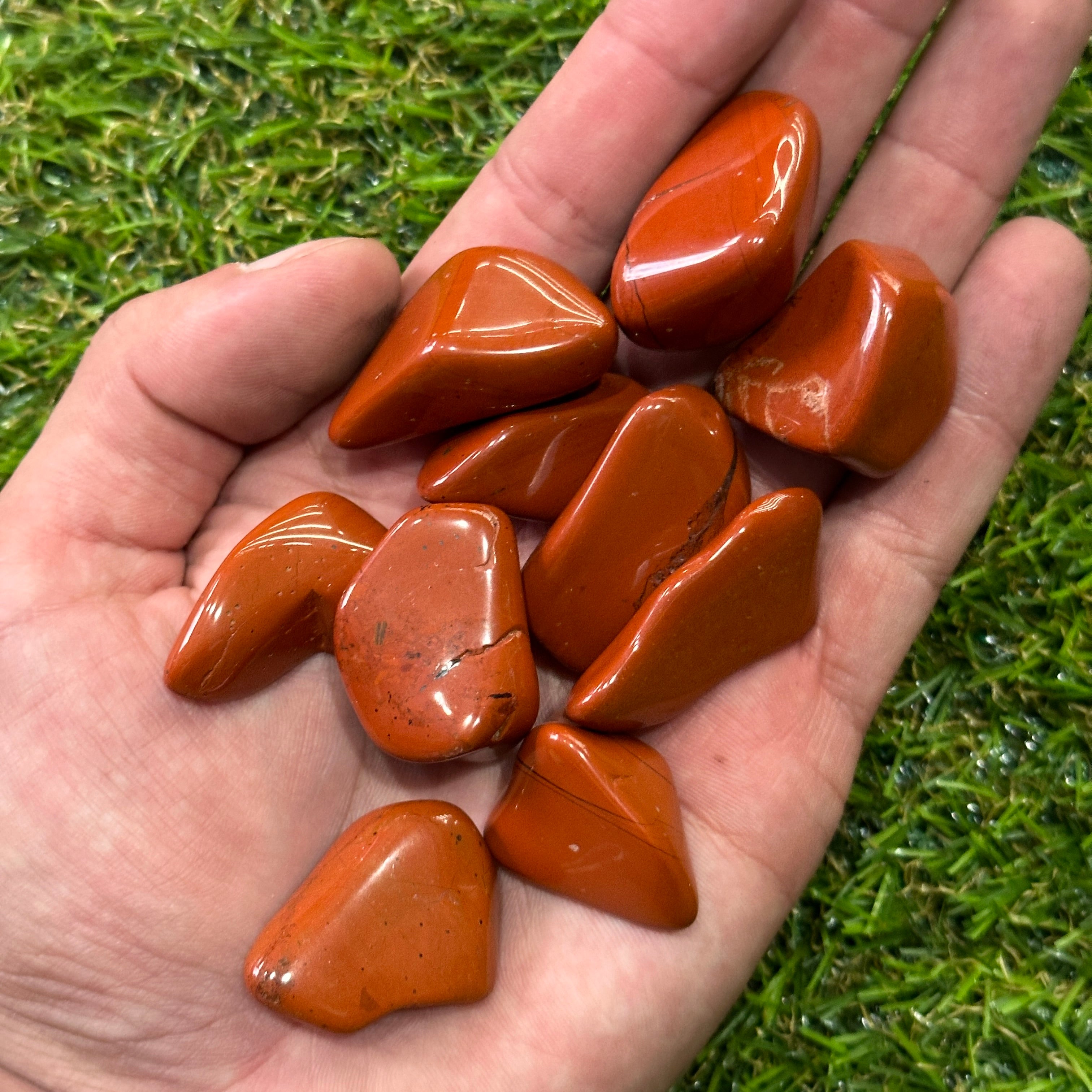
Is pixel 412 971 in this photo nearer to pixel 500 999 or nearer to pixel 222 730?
pixel 500 999

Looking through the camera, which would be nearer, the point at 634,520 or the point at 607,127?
the point at 634,520

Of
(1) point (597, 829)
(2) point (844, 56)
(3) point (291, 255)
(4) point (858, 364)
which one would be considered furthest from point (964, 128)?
(1) point (597, 829)

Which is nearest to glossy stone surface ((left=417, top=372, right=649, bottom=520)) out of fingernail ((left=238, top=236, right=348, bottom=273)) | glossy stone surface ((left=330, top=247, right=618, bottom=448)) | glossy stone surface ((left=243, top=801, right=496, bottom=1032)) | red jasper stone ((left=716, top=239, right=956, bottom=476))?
glossy stone surface ((left=330, top=247, right=618, bottom=448))

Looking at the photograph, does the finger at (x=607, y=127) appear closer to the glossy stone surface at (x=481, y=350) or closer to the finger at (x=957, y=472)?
the glossy stone surface at (x=481, y=350)

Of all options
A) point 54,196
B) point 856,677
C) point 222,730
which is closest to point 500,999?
point 222,730

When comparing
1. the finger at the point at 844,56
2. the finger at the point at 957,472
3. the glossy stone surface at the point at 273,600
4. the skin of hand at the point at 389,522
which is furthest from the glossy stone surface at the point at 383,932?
→ the finger at the point at 844,56

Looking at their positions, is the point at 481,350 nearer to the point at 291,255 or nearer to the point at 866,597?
the point at 291,255

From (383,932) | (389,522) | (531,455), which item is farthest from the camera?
(389,522)
